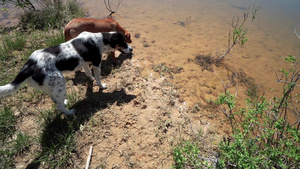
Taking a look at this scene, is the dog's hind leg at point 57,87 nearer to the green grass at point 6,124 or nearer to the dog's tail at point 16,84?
the dog's tail at point 16,84

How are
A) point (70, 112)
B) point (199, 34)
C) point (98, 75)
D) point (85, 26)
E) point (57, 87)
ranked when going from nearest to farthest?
point (57, 87) → point (70, 112) → point (98, 75) → point (85, 26) → point (199, 34)

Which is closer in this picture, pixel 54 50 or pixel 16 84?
pixel 16 84

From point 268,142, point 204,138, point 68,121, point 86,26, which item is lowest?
point 204,138

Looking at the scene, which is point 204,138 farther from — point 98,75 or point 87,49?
point 87,49

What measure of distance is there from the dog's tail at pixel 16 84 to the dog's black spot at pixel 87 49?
3.04 ft

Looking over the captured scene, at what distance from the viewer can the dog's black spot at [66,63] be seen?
9.16 ft

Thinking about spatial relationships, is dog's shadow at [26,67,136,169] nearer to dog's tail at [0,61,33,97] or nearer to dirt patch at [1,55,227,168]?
dirt patch at [1,55,227,168]

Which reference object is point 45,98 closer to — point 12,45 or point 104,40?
point 104,40

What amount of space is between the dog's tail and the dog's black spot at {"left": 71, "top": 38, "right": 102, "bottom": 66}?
926 millimetres

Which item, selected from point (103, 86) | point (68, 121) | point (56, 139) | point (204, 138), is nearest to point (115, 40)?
point (103, 86)

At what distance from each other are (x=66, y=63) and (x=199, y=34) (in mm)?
5761

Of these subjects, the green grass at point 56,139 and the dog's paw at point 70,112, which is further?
the dog's paw at point 70,112

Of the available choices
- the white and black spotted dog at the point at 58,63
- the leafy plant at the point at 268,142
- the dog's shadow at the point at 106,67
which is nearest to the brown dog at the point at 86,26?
the dog's shadow at the point at 106,67

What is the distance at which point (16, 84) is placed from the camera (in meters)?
2.44
